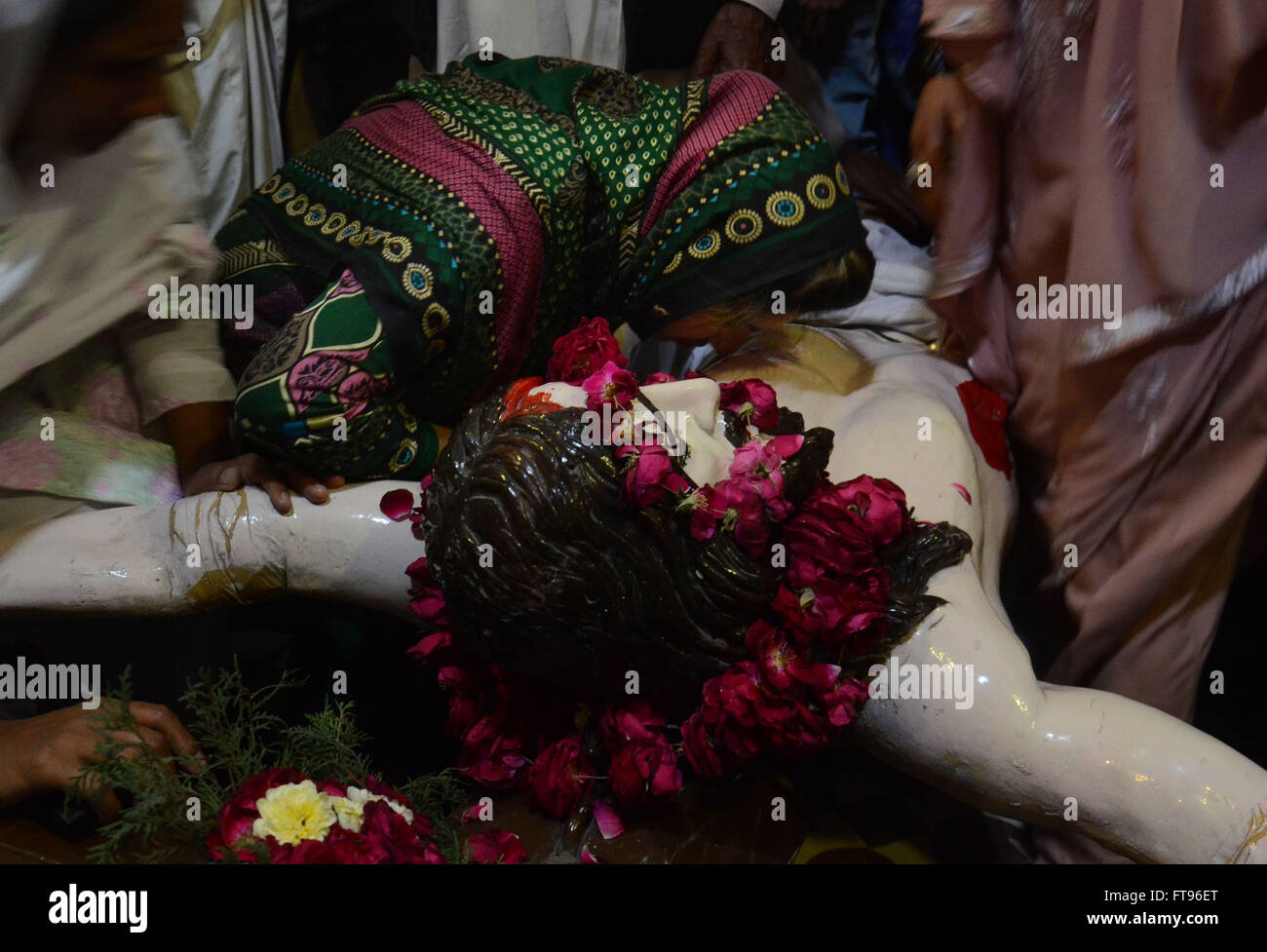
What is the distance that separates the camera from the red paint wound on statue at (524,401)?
4.22ft

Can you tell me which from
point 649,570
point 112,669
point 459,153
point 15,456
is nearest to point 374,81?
point 459,153

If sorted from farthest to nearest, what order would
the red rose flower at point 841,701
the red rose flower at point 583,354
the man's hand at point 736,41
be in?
the man's hand at point 736,41
the red rose flower at point 583,354
the red rose flower at point 841,701

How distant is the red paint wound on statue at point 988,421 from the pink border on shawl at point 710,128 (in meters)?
0.55

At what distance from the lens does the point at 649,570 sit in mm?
1261

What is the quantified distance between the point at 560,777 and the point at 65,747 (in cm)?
59

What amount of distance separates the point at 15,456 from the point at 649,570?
2.94 feet

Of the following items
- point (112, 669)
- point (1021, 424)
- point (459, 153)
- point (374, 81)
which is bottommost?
point (112, 669)

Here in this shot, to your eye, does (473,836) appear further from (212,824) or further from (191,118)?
(191,118)

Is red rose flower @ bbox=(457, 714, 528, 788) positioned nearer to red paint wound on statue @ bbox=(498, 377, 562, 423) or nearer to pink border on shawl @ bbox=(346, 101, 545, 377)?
red paint wound on statue @ bbox=(498, 377, 562, 423)

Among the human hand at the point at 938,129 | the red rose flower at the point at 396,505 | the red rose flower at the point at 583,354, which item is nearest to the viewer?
the red rose flower at the point at 583,354

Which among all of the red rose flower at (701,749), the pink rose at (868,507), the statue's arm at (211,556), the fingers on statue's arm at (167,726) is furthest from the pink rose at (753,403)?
the fingers on statue's arm at (167,726)

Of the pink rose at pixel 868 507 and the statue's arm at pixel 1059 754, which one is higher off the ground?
the pink rose at pixel 868 507

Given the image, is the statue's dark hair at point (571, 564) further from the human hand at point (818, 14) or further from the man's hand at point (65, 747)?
the human hand at point (818, 14)
